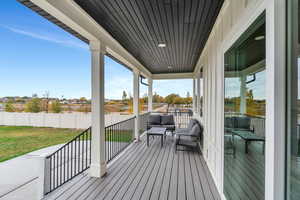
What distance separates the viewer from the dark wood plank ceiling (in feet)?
6.51

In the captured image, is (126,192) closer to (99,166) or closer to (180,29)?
(99,166)

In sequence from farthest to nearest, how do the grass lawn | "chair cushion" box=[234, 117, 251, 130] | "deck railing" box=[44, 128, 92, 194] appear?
the grass lawn
"deck railing" box=[44, 128, 92, 194]
"chair cushion" box=[234, 117, 251, 130]

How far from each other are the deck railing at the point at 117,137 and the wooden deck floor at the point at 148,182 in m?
0.36

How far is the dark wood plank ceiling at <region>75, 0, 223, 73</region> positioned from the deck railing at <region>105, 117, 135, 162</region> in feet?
6.97

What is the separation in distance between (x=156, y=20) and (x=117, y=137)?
362 cm

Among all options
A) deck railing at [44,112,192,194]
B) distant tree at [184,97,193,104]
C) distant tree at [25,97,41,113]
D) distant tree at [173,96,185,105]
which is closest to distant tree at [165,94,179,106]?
distant tree at [173,96,185,105]

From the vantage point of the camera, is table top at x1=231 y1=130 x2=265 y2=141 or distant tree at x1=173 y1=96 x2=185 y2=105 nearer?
table top at x1=231 y1=130 x2=265 y2=141

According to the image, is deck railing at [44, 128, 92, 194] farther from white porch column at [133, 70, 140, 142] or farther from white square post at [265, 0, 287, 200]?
white square post at [265, 0, 287, 200]

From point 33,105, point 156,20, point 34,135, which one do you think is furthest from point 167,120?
point 34,135

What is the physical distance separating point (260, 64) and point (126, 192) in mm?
2417

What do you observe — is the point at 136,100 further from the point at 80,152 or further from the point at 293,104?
the point at 293,104

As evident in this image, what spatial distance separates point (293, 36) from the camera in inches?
31.8

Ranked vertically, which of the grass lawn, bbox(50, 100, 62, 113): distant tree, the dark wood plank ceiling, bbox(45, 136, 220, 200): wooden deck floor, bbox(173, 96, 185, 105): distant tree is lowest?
the grass lawn

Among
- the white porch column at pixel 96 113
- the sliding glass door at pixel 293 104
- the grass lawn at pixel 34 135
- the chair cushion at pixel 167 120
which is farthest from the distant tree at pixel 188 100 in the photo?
the grass lawn at pixel 34 135
